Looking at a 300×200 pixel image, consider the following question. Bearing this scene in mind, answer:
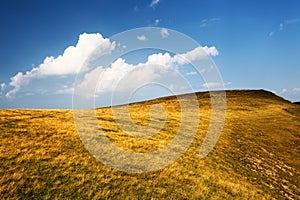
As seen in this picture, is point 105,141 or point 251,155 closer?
point 105,141

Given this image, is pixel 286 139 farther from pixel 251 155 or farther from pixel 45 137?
pixel 45 137

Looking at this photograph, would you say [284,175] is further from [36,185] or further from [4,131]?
[4,131]

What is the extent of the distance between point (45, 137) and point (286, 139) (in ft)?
145

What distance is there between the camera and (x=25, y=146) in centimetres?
2341

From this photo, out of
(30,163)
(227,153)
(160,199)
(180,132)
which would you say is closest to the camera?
(160,199)

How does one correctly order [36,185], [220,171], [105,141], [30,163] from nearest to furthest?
1. [36,185]
2. [30,163]
3. [220,171]
4. [105,141]

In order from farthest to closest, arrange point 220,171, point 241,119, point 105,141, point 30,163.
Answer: point 241,119 → point 105,141 → point 220,171 → point 30,163

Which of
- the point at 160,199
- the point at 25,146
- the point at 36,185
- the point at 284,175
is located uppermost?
the point at 25,146

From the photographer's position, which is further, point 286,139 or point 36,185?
point 286,139

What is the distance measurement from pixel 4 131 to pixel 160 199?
19.3m

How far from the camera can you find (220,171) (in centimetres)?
2675

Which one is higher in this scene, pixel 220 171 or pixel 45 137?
pixel 45 137

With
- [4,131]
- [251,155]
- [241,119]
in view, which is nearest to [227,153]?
[251,155]

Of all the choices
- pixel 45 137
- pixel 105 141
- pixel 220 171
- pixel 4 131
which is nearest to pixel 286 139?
pixel 220 171
